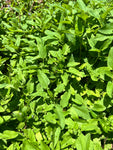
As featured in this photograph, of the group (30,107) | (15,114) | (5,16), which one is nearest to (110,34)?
(30,107)

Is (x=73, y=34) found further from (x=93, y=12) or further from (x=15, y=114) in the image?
(x=15, y=114)

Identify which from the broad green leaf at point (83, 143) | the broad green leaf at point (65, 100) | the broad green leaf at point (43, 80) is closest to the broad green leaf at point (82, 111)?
the broad green leaf at point (65, 100)

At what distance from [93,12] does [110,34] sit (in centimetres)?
32

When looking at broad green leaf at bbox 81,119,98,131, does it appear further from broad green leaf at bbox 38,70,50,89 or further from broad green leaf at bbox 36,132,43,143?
broad green leaf at bbox 38,70,50,89

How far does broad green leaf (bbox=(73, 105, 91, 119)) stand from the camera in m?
1.80

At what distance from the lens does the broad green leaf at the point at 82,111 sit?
1797 mm

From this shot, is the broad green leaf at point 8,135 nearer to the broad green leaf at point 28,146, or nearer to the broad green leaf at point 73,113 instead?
the broad green leaf at point 28,146

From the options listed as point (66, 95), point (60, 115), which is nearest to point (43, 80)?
point (66, 95)

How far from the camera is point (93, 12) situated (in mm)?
1851

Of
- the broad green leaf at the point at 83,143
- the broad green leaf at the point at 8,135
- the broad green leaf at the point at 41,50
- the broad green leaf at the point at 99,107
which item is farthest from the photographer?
the broad green leaf at the point at 41,50

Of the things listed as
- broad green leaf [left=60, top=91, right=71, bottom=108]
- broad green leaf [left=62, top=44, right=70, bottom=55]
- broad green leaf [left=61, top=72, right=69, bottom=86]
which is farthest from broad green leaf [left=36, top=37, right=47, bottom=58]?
broad green leaf [left=60, top=91, right=71, bottom=108]

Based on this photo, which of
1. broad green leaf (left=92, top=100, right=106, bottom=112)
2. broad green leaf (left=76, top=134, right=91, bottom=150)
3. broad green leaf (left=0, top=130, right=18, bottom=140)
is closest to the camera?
broad green leaf (left=76, top=134, right=91, bottom=150)

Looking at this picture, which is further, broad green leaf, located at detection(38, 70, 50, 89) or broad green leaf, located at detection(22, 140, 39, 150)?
broad green leaf, located at detection(38, 70, 50, 89)

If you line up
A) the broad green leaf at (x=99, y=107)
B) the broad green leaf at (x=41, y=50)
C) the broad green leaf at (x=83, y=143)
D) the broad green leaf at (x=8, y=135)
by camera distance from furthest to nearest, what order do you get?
1. the broad green leaf at (x=41, y=50)
2. the broad green leaf at (x=99, y=107)
3. the broad green leaf at (x=8, y=135)
4. the broad green leaf at (x=83, y=143)
